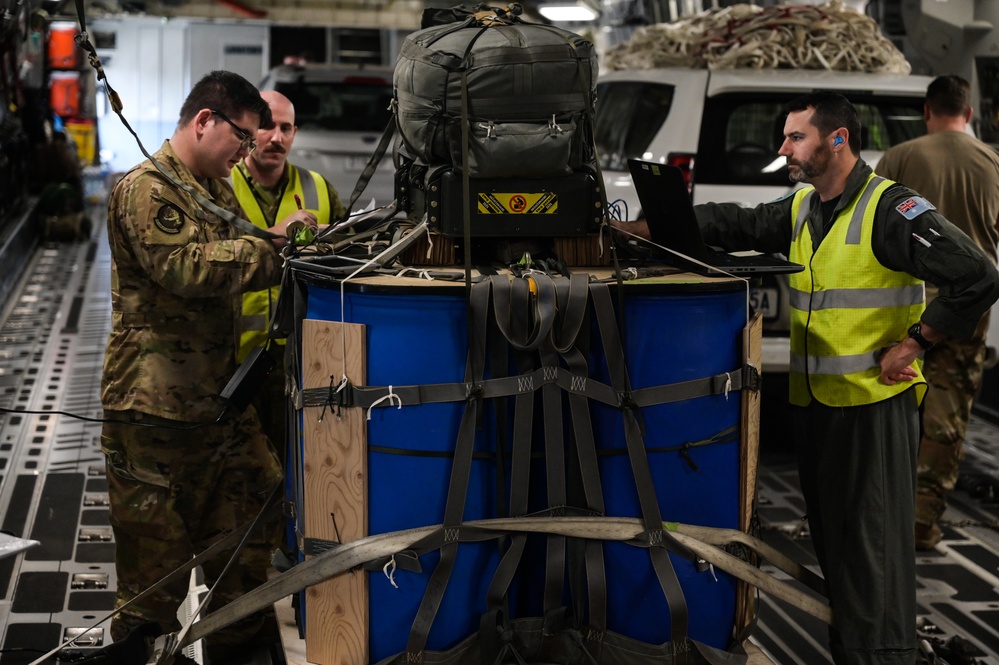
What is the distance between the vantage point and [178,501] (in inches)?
154

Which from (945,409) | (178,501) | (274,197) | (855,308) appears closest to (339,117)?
(274,197)

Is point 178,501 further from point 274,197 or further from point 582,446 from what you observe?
point 582,446

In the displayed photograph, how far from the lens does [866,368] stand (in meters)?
3.53

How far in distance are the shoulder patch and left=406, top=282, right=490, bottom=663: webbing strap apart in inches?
44.7

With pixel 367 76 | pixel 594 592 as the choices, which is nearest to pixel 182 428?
pixel 594 592

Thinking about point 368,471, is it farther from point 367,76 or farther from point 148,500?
point 367,76

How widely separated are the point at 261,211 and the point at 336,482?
73.1 inches

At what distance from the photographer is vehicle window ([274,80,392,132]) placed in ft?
34.1

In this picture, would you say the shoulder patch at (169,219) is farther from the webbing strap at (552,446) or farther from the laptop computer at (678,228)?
the laptop computer at (678,228)

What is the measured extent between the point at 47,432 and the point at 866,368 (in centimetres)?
479

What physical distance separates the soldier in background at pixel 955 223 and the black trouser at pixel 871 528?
75.8 inches

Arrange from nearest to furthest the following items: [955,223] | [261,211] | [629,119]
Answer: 1. [261,211]
2. [955,223]
3. [629,119]

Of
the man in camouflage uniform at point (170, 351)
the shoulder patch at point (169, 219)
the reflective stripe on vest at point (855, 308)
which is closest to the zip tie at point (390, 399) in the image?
the man in camouflage uniform at point (170, 351)

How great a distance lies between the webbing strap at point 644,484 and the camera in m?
2.86
